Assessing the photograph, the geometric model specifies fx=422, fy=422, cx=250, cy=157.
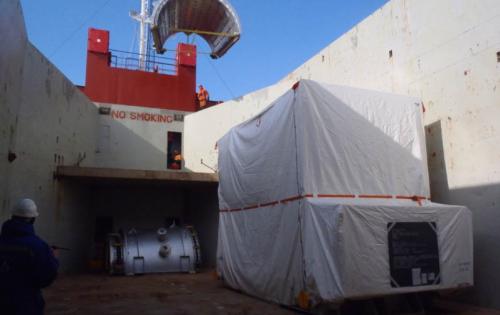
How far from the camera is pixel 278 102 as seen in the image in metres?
7.13

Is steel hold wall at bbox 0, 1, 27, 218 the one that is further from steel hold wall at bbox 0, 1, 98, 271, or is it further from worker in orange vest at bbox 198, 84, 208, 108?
worker in orange vest at bbox 198, 84, 208, 108

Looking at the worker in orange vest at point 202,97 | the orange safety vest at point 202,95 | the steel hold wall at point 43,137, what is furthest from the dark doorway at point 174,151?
the steel hold wall at point 43,137

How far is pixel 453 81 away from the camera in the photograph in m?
6.88

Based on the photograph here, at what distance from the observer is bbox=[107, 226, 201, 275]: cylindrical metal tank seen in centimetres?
1126

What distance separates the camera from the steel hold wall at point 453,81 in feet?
20.4

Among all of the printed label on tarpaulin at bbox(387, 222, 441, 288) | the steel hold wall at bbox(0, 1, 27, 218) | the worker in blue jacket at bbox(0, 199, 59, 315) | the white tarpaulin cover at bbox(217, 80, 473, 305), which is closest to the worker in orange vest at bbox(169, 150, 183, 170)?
the white tarpaulin cover at bbox(217, 80, 473, 305)

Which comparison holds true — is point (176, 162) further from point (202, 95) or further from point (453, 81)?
point (453, 81)

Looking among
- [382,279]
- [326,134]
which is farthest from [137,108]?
[382,279]

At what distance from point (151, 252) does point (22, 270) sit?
28.1ft

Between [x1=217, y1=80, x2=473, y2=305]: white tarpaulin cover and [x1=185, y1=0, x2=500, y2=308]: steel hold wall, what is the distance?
0.46 metres

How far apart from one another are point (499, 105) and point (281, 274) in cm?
407

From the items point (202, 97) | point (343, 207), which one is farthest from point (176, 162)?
point (343, 207)

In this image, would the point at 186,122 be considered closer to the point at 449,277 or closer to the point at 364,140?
Answer: the point at 364,140

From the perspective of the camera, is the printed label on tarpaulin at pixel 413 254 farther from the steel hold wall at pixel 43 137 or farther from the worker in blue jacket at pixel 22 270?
the steel hold wall at pixel 43 137
